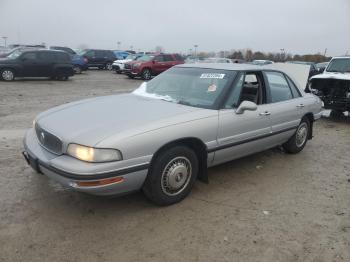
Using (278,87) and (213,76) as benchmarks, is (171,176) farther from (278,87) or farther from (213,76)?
(278,87)

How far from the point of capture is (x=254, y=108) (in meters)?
4.29

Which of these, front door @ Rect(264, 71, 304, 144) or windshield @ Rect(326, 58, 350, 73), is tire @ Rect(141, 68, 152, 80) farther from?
front door @ Rect(264, 71, 304, 144)

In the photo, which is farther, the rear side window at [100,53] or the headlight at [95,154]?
the rear side window at [100,53]

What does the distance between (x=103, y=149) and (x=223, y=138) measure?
1.63 m

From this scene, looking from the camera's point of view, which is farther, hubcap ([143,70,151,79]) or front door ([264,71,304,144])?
hubcap ([143,70,151,79])

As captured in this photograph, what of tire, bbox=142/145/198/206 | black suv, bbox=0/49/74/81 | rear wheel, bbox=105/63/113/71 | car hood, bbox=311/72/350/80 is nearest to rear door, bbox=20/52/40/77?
black suv, bbox=0/49/74/81

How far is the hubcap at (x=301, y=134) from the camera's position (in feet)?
19.6

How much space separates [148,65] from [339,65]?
12.7m

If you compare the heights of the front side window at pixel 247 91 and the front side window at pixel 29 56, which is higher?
the front side window at pixel 29 56

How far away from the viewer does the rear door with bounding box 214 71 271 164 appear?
426 centimetres

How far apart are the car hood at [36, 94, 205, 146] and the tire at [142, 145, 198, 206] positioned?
36 cm

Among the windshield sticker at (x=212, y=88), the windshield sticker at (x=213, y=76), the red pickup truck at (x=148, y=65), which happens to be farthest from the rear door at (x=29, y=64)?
the windshield sticker at (x=212, y=88)

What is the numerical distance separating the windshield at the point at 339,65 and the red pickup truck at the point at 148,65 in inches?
473

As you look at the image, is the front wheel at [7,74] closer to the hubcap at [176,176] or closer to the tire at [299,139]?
the tire at [299,139]
